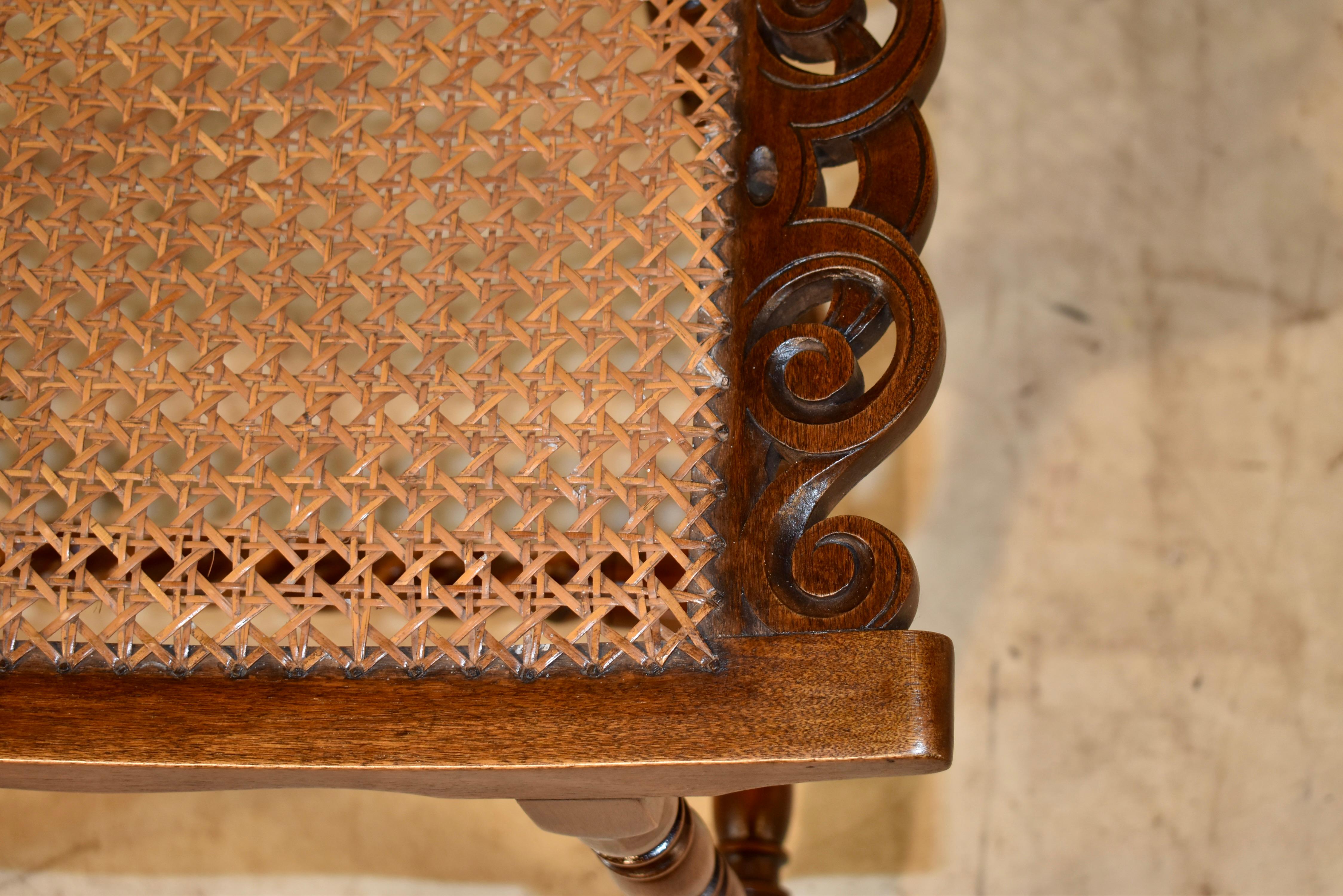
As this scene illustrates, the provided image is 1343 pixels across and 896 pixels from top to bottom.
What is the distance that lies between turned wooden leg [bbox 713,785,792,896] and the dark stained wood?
505 millimetres

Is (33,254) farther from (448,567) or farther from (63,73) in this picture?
(448,567)

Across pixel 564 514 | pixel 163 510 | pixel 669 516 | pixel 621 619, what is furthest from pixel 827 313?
pixel 163 510

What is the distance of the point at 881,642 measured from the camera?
0.39 m

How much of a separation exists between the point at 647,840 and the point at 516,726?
27 cm

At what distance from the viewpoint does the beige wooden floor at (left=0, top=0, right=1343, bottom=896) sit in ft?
3.04

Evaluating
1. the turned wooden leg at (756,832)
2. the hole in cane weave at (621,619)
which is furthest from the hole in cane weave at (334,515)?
the turned wooden leg at (756,832)

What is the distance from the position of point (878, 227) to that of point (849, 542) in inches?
5.4

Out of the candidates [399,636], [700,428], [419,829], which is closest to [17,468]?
[399,636]

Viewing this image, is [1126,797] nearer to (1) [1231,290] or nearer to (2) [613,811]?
(1) [1231,290]

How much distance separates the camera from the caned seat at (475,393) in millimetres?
398

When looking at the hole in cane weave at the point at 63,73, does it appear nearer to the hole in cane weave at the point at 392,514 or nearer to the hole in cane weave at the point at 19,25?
the hole in cane weave at the point at 19,25

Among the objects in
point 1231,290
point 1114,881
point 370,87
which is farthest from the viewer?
point 1231,290

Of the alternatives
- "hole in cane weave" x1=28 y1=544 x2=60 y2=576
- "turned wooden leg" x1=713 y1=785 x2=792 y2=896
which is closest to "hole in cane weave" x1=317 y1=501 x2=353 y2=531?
"hole in cane weave" x1=28 y1=544 x2=60 y2=576

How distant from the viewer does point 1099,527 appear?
1004mm
